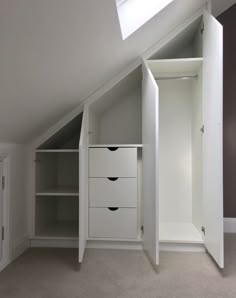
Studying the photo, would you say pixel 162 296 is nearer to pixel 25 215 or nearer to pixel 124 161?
pixel 124 161

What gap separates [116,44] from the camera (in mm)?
1530

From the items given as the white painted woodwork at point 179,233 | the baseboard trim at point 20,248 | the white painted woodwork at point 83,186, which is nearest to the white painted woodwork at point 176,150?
the white painted woodwork at point 179,233

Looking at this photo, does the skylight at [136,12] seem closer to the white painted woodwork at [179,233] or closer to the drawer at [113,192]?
the drawer at [113,192]

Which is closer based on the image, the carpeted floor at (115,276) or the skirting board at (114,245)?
the carpeted floor at (115,276)

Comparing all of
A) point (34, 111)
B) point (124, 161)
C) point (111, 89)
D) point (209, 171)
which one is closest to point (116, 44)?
point (111, 89)

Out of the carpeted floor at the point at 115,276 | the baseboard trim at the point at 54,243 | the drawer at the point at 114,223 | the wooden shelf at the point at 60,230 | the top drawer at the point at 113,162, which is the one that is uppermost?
the top drawer at the point at 113,162

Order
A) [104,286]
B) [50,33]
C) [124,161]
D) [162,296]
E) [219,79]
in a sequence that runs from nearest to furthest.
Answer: [50,33], [162,296], [104,286], [219,79], [124,161]

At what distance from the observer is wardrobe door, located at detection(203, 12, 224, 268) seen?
5.04ft

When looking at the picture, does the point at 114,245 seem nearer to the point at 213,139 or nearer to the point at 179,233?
the point at 179,233

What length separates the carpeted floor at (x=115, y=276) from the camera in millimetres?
1375

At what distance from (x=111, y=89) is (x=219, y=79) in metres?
0.80

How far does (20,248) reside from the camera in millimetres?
1906

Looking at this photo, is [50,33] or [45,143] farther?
[45,143]

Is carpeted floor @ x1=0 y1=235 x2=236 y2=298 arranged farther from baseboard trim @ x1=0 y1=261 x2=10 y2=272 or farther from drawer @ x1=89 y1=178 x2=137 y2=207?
drawer @ x1=89 y1=178 x2=137 y2=207
